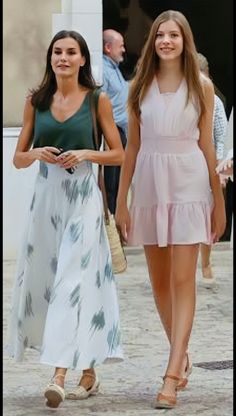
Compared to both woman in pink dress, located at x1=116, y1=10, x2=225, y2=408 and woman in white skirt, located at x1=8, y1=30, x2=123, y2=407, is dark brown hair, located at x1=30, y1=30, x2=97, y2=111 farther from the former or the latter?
woman in pink dress, located at x1=116, y1=10, x2=225, y2=408

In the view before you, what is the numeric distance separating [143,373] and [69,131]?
1.51 meters

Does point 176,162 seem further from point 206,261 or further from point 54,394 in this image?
point 206,261

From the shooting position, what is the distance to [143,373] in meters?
6.65

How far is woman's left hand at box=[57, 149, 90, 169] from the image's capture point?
578 centimetres

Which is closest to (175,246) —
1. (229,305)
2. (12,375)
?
(12,375)

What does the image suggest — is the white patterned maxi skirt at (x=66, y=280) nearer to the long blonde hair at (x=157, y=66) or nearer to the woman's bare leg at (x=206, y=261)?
the long blonde hair at (x=157, y=66)

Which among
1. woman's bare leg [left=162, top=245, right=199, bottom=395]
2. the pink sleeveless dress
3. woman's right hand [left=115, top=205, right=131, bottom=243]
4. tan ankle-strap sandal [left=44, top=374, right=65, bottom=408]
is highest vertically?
A: the pink sleeveless dress

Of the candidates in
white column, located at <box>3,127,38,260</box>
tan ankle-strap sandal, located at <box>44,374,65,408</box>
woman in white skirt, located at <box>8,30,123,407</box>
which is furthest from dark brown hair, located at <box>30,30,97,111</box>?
white column, located at <box>3,127,38,260</box>

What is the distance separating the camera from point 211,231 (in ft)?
19.7

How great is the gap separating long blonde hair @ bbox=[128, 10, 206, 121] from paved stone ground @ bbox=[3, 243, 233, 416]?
139 cm

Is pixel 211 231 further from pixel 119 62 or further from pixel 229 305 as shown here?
pixel 119 62

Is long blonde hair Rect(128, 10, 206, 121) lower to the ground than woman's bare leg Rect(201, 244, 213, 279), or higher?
higher

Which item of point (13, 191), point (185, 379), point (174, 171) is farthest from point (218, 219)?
point (13, 191)

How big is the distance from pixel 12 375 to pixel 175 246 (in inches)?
50.4
